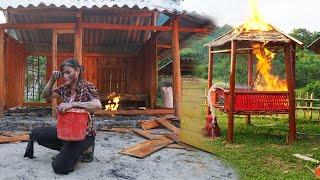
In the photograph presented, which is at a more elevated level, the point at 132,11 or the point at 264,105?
the point at 132,11

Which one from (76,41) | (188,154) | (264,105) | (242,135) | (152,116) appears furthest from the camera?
(242,135)

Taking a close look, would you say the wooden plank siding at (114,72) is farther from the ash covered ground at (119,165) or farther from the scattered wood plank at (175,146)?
the ash covered ground at (119,165)

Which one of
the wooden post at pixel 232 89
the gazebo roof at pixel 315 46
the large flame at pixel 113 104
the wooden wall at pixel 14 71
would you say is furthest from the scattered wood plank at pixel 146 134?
the gazebo roof at pixel 315 46

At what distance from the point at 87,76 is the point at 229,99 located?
5.67 meters

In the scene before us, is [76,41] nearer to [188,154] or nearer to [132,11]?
[132,11]

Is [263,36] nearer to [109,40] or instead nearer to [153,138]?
[153,138]

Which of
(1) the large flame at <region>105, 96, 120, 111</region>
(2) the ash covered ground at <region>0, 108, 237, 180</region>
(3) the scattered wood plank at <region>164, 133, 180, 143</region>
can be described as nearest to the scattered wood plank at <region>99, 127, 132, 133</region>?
(3) the scattered wood plank at <region>164, 133, 180, 143</region>

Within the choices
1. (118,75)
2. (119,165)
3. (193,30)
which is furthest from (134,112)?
(119,165)

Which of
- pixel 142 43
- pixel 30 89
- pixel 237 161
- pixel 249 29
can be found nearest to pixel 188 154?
pixel 237 161

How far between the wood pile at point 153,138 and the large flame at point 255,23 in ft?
13.1

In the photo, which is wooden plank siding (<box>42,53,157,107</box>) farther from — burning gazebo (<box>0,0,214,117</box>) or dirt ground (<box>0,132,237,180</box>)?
dirt ground (<box>0,132,237,180</box>)

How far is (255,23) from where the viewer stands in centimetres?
1316

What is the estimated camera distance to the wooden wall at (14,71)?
13156mm

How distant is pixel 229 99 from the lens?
1262 centimetres
